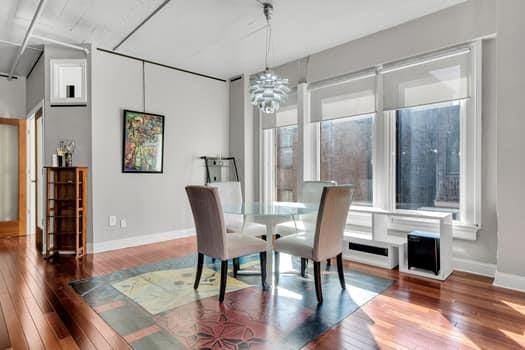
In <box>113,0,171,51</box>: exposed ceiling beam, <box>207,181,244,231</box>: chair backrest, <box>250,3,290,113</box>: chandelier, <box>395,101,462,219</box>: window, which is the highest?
<box>113,0,171,51</box>: exposed ceiling beam

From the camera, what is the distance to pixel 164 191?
4953mm

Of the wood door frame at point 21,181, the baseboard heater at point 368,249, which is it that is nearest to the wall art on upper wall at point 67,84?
the wood door frame at point 21,181

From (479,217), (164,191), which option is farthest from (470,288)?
(164,191)

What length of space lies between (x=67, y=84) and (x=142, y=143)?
124 centimetres

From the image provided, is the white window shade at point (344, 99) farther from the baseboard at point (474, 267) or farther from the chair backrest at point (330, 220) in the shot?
the baseboard at point (474, 267)

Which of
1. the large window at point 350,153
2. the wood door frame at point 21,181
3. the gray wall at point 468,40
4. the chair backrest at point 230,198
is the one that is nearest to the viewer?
the gray wall at point 468,40

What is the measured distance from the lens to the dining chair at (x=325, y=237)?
2551 millimetres

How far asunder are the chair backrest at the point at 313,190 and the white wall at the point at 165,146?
2.19m

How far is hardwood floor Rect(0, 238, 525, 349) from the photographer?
2006 millimetres

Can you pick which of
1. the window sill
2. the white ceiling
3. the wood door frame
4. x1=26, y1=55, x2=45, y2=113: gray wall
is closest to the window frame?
the window sill

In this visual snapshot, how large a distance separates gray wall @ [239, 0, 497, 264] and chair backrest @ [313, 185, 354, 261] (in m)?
1.54

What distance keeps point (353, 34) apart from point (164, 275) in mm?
3587

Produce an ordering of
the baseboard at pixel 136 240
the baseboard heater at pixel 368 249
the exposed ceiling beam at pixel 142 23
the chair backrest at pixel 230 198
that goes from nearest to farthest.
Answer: the exposed ceiling beam at pixel 142 23
the baseboard heater at pixel 368 249
the chair backrest at pixel 230 198
the baseboard at pixel 136 240

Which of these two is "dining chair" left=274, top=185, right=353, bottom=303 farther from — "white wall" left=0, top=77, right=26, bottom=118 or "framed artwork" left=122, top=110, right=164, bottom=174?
"white wall" left=0, top=77, right=26, bottom=118
